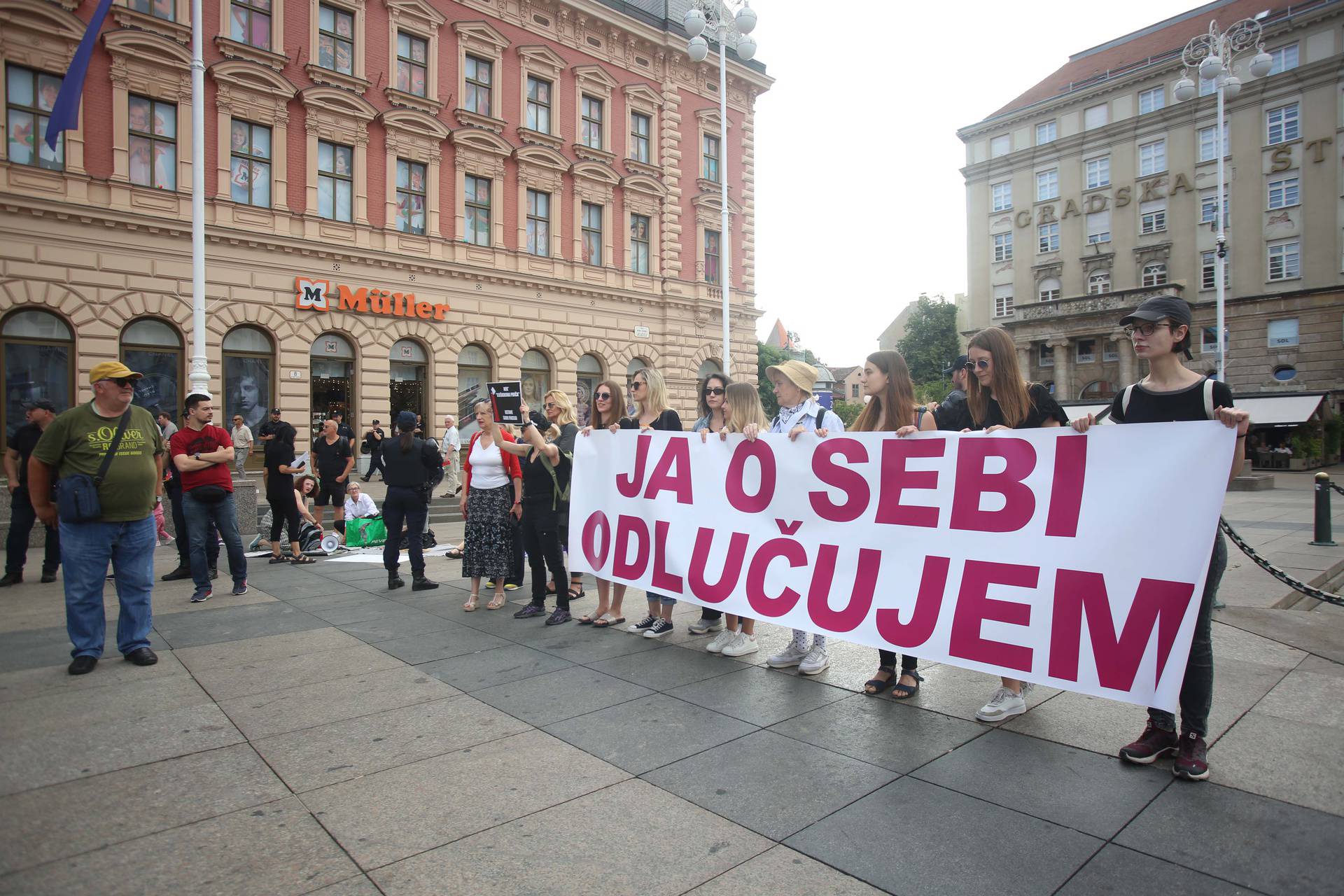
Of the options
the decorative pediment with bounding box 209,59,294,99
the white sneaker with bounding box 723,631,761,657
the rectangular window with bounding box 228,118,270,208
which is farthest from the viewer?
the rectangular window with bounding box 228,118,270,208

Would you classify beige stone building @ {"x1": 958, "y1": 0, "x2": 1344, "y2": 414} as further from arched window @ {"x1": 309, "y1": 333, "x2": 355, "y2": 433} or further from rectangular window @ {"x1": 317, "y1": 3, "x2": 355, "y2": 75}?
rectangular window @ {"x1": 317, "y1": 3, "x2": 355, "y2": 75}

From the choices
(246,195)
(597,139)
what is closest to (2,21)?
(246,195)

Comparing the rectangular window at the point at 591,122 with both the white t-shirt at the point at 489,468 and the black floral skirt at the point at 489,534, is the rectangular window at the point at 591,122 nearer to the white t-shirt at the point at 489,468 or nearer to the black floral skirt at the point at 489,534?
the white t-shirt at the point at 489,468

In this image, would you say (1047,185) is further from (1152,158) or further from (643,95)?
(643,95)

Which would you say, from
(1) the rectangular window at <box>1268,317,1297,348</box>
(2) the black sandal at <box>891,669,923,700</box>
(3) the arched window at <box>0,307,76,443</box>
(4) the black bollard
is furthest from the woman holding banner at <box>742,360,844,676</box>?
(1) the rectangular window at <box>1268,317,1297,348</box>

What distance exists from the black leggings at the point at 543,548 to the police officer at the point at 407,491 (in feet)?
6.07

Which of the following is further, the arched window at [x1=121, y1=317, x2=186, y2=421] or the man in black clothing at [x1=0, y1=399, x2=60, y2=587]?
the arched window at [x1=121, y1=317, x2=186, y2=421]

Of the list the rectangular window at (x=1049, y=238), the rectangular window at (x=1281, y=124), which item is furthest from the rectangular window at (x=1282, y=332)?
the rectangular window at (x=1049, y=238)

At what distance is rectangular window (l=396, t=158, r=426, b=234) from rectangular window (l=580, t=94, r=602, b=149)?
642 cm

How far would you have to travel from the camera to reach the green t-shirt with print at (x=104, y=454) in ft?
17.1

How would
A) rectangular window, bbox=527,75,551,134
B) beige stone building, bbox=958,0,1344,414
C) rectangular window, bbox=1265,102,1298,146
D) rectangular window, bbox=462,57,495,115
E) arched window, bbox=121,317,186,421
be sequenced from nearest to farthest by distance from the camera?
1. arched window, bbox=121,317,186,421
2. rectangular window, bbox=462,57,495,115
3. rectangular window, bbox=527,75,551,134
4. beige stone building, bbox=958,0,1344,414
5. rectangular window, bbox=1265,102,1298,146

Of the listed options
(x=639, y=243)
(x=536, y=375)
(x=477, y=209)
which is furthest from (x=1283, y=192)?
(x=477, y=209)

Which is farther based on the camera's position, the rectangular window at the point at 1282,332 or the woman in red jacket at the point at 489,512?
the rectangular window at the point at 1282,332

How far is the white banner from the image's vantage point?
3.51 meters
